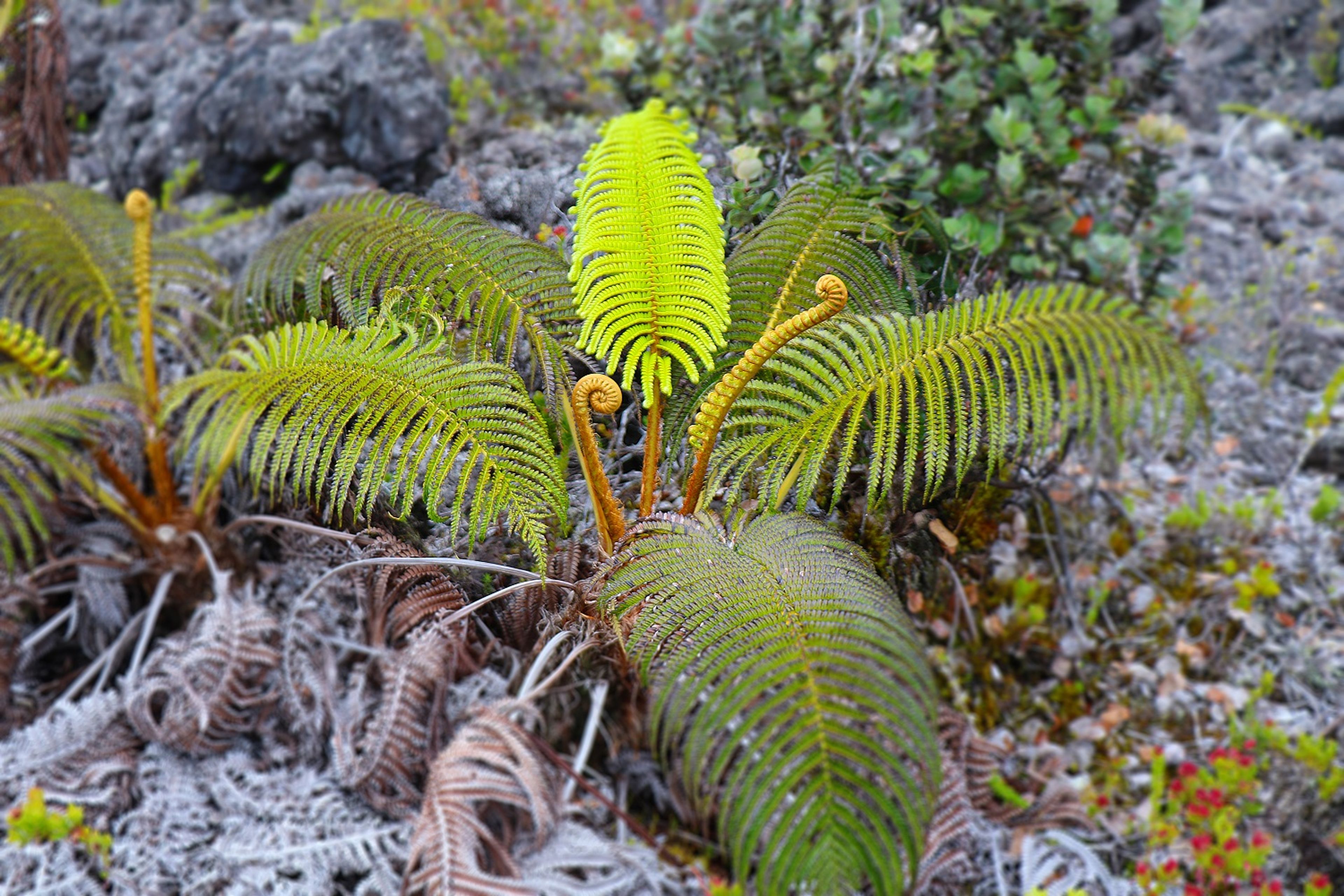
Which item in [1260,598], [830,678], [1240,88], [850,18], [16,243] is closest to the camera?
[830,678]

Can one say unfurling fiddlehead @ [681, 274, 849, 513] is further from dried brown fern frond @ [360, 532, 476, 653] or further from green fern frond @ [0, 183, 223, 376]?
green fern frond @ [0, 183, 223, 376]

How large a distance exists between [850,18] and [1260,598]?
206 cm

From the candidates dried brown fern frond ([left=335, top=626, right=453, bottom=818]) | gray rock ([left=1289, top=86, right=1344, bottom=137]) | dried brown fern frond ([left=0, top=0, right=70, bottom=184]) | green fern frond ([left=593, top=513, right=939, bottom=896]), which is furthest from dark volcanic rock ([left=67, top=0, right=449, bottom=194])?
gray rock ([left=1289, top=86, right=1344, bottom=137])

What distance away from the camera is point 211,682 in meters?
2.19

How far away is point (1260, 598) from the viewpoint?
8.46ft

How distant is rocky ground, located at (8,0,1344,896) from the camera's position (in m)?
2.22

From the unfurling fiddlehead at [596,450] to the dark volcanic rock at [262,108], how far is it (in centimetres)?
168

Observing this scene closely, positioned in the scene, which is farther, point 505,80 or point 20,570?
point 505,80

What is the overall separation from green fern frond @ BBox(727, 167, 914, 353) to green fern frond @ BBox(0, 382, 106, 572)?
1.48 meters

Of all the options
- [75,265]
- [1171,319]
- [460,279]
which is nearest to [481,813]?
[460,279]

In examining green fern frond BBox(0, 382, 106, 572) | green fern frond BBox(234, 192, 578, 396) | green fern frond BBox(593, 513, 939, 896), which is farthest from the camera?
green fern frond BBox(0, 382, 106, 572)

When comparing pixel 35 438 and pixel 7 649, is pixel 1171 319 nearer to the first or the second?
pixel 35 438

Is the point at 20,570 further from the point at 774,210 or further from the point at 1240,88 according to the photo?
the point at 1240,88

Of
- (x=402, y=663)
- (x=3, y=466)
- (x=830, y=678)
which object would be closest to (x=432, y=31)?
(x=3, y=466)
